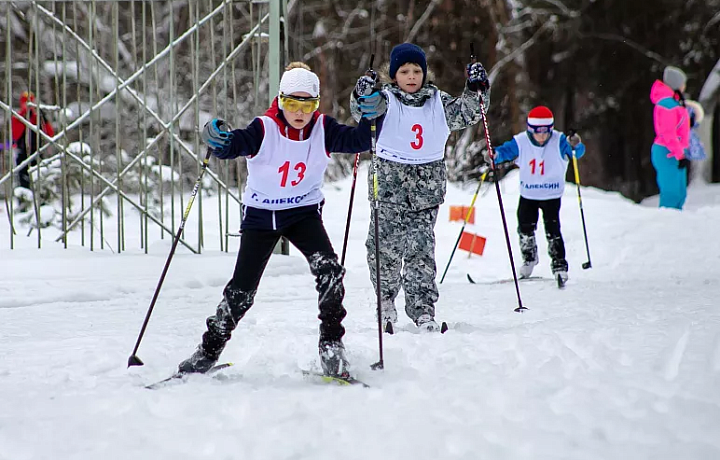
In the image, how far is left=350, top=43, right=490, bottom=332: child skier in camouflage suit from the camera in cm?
502

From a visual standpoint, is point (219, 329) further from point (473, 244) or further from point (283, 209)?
point (473, 244)

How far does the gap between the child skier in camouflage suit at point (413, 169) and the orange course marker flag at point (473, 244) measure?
13.4 feet

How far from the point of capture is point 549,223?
731 centimetres

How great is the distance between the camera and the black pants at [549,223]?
23.7 feet

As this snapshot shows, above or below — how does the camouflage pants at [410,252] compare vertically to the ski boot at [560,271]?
above

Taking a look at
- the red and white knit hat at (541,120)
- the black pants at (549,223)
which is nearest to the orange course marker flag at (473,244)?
the black pants at (549,223)

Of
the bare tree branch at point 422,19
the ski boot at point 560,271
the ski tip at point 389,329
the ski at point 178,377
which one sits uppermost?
the bare tree branch at point 422,19

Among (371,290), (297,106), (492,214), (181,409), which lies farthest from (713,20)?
(181,409)

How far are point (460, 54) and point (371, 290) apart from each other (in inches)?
513

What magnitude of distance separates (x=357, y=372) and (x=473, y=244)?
5.54 metres

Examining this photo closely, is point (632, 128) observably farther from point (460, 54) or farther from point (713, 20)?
point (460, 54)

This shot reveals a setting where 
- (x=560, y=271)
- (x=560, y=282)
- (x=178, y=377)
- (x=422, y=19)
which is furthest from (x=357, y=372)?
(x=422, y=19)

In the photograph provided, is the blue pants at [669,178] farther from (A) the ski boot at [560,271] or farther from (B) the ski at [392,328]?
(B) the ski at [392,328]

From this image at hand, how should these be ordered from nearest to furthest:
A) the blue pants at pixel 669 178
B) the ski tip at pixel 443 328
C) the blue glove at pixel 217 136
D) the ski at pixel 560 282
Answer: the blue glove at pixel 217 136 < the ski tip at pixel 443 328 < the ski at pixel 560 282 < the blue pants at pixel 669 178
